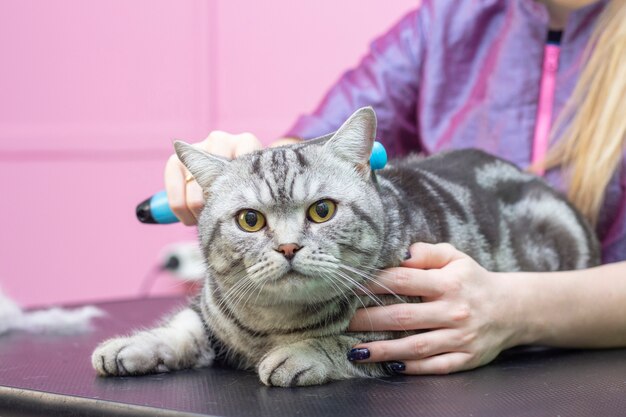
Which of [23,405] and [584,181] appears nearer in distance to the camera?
[23,405]

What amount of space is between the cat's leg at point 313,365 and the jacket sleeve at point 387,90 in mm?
671

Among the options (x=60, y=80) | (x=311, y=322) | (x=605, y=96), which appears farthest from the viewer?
(x=60, y=80)

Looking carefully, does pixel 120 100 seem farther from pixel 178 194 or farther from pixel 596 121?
pixel 596 121

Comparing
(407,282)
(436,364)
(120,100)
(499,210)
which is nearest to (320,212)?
(407,282)

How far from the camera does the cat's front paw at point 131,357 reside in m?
1.04

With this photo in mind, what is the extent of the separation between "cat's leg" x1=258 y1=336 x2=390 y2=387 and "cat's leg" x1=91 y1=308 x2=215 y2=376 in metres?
0.13

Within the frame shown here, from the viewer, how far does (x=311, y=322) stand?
1.05 m

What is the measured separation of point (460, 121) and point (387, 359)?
0.72 meters

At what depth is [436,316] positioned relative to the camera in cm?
104

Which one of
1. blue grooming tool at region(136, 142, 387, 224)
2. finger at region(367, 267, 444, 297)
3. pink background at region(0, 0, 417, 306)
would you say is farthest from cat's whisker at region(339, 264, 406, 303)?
pink background at region(0, 0, 417, 306)

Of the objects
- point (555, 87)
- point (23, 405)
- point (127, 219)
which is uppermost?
point (555, 87)

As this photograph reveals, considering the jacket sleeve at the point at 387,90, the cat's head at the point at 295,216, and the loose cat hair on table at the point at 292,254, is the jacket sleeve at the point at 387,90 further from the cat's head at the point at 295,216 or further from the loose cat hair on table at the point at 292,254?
the cat's head at the point at 295,216

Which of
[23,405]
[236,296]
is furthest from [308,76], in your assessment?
[23,405]

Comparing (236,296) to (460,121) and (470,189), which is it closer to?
(470,189)
